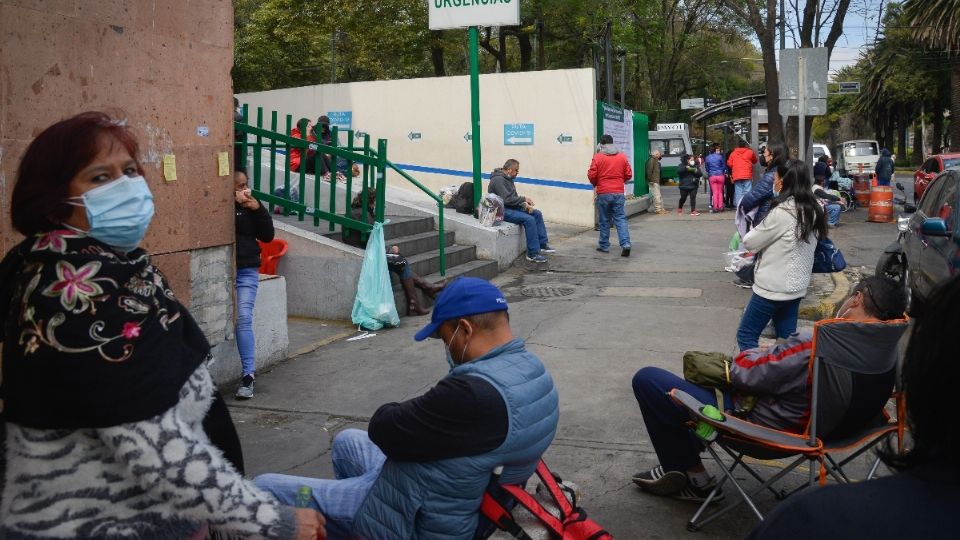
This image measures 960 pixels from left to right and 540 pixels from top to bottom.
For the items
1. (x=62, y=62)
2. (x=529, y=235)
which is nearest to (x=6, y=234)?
(x=62, y=62)

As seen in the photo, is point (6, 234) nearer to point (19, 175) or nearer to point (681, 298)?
point (19, 175)

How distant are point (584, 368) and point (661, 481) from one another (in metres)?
2.58

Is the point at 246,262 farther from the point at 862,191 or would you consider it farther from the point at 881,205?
the point at 862,191

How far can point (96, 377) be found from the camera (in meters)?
1.81

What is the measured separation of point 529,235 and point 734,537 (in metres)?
8.41

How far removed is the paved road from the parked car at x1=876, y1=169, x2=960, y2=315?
171cm

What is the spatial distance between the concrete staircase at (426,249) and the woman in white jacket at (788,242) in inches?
157

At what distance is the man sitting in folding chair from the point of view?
4.00 meters

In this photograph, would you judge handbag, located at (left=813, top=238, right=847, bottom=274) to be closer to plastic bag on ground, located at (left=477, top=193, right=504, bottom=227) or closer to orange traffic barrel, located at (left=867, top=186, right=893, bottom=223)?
plastic bag on ground, located at (left=477, top=193, right=504, bottom=227)

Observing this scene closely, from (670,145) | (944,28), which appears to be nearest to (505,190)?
(670,145)

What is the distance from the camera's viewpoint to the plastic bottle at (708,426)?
384 centimetres

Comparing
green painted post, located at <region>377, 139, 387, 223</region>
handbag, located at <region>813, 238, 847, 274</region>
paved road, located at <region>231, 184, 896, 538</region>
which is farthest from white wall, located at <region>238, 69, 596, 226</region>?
handbag, located at <region>813, 238, 847, 274</region>

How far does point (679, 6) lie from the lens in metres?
41.7

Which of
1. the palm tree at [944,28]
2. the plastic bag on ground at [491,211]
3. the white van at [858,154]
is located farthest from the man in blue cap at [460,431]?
the white van at [858,154]
